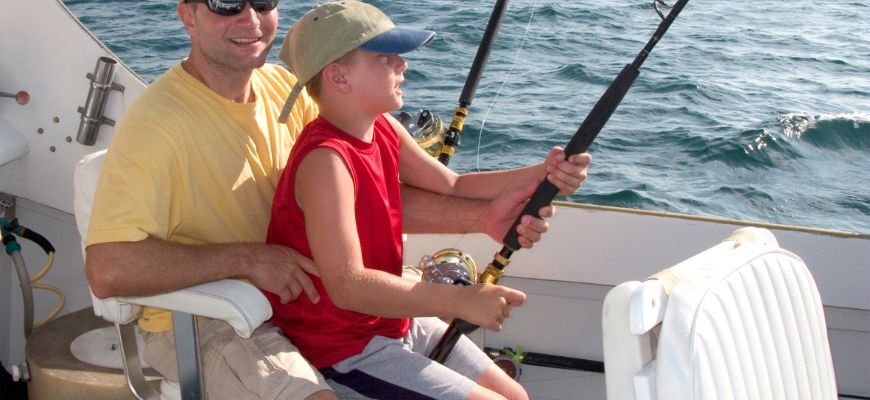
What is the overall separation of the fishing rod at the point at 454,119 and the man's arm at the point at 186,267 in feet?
2.40

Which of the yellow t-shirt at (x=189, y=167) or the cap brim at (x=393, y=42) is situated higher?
the cap brim at (x=393, y=42)

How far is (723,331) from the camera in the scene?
1316mm

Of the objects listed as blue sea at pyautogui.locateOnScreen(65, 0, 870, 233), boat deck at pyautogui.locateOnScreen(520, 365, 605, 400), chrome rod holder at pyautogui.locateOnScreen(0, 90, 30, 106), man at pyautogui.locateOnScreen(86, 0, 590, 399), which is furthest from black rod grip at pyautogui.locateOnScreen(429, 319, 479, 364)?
blue sea at pyautogui.locateOnScreen(65, 0, 870, 233)

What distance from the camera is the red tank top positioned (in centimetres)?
195

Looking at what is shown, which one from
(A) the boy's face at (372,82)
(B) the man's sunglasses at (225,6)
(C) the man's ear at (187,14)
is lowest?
(A) the boy's face at (372,82)

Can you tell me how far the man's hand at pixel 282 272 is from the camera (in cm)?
194

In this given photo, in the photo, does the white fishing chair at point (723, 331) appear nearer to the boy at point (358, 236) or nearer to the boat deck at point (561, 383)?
the boy at point (358, 236)

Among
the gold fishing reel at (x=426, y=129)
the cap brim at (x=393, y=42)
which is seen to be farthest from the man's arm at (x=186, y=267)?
the gold fishing reel at (x=426, y=129)

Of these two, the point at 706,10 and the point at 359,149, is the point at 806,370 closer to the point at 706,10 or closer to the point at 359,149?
the point at 359,149

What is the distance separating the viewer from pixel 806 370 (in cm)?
151

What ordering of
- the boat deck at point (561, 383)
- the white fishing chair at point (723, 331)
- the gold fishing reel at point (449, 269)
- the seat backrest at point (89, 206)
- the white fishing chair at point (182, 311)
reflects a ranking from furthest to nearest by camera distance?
the boat deck at point (561, 383) < the gold fishing reel at point (449, 269) < the seat backrest at point (89, 206) < the white fishing chair at point (182, 311) < the white fishing chair at point (723, 331)

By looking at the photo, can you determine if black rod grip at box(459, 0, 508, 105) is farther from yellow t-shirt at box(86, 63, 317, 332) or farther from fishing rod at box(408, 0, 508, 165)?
yellow t-shirt at box(86, 63, 317, 332)

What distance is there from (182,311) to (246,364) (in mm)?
182

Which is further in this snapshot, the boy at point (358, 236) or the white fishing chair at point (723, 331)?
the boy at point (358, 236)
